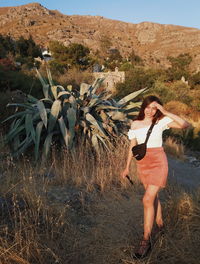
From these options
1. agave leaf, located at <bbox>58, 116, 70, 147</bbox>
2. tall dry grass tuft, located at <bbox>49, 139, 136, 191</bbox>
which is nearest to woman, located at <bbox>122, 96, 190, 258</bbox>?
tall dry grass tuft, located at <bbox>49, 139, 136, 191</bbox>

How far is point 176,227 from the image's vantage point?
3.15 metres

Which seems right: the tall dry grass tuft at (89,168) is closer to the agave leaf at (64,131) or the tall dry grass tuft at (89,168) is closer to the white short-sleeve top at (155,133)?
the agave leaf at (64,131)

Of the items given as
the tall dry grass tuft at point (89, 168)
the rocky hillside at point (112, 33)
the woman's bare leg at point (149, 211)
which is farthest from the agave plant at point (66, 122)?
the rocky hillside at point (112, 33)

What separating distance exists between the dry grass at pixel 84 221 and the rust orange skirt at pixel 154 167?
1.96ft

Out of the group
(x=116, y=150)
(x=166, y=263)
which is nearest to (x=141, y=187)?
(x=116, y=150)

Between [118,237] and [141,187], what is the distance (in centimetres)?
155

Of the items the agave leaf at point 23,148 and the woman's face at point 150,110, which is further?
the agave leaf at point 23,148

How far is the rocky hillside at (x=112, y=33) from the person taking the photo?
202 feet

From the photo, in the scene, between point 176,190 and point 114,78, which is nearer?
point 176,190

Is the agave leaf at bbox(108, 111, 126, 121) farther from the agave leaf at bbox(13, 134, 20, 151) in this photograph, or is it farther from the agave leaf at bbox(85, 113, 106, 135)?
the agave leaf at bbox(13, 134, 20, 151)

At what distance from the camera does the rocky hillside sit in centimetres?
6169

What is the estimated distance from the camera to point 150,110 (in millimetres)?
2811

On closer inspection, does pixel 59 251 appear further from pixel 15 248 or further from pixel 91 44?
pixel 91 44

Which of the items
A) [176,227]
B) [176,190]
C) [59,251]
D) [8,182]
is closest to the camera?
[59,251]
